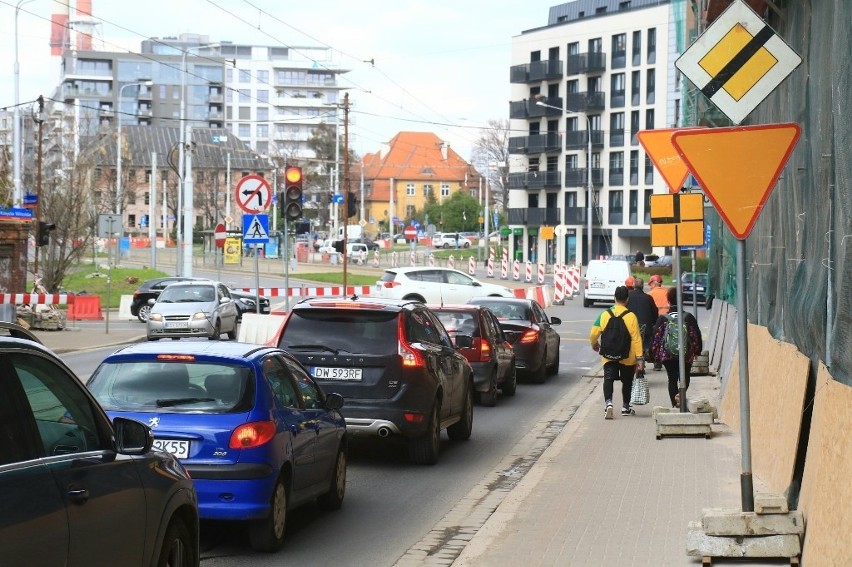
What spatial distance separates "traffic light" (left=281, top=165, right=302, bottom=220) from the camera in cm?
2341

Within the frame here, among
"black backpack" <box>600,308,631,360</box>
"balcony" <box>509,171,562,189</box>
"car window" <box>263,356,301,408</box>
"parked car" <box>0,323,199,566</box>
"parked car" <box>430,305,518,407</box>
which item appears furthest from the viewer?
"balcony" <box>509,171,562,189</box>

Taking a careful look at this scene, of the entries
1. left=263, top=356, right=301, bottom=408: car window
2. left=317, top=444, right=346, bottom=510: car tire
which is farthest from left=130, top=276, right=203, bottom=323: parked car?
left=263, top=356, right=301, bottom=408: car window

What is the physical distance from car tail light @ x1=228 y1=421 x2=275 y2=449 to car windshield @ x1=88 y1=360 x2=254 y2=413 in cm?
16

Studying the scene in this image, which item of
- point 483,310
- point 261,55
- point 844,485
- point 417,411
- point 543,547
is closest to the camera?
point 844,485

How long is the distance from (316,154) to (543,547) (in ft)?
424

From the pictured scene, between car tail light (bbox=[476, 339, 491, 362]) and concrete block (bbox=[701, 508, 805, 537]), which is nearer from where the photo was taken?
concrete block (bbox=[701, 508, 805, 537])

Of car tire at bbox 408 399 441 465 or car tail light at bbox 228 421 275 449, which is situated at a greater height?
car tail light at bbox 228 421 275 449

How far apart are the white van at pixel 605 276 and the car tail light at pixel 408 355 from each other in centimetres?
3804

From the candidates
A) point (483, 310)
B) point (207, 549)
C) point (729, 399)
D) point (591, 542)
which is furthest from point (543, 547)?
point (483, 310)

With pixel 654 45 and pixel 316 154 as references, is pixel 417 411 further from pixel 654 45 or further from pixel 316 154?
pixel 316 154

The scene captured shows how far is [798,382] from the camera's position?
1001 centimetres

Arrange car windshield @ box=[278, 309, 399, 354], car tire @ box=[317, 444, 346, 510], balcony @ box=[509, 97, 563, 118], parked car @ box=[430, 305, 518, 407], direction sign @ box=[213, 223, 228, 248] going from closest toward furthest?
car tire @ box=[317, 444, 346, 510]
car windshield @ box=[278, 309, 399, 354]
parked car @ box=[430, 305, 518, 407]
direction sign @ box=[213, 223, 228, 248]
balcony @ box=[509, 97, 563, 118]

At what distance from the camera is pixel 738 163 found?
815 cm

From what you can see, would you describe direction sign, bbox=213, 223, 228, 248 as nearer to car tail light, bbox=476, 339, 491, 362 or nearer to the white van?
the white van
